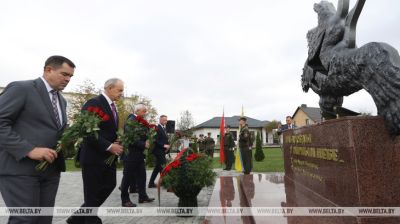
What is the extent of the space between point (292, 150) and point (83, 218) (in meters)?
3.85

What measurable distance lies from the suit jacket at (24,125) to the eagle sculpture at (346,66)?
3269mm

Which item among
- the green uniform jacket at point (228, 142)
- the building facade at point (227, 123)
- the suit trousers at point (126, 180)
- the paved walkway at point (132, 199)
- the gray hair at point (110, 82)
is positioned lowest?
the paved walkway at point (132, 199)

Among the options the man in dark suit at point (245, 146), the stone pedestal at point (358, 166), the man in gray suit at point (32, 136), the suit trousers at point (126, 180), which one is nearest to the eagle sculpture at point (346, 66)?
the stone pedestal at point (358, 166)

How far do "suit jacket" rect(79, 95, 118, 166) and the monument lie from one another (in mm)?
2542

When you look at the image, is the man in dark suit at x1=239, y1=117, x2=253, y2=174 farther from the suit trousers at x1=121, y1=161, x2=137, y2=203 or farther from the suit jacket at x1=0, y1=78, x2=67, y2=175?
the suit jacket at x1=0, y1=78, x2=67, y2=175

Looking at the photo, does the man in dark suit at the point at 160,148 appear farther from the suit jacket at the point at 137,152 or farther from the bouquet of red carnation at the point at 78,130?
the bouquet of red carnation at the point at 78,130

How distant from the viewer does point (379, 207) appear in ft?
9.30

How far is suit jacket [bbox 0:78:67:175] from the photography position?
235 centimetres

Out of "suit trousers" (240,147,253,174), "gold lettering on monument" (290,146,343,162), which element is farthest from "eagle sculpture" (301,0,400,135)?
"suit trousers" (240,147,253,174)

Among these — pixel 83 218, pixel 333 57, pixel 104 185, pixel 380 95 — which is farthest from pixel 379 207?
pixel 83 218

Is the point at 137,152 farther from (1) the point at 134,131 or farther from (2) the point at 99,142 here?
(2) the point at 99,142

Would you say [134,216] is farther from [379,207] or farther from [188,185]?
[379,207]

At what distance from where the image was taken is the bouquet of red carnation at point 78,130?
2.75 metres

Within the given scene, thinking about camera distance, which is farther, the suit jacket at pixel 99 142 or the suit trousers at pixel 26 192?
the suit jacket at pixel 99 142
